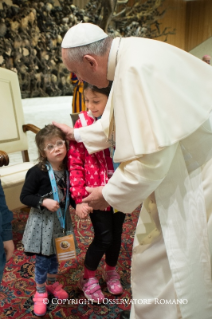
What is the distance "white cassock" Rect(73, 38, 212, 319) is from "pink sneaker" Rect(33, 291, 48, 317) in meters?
0.79

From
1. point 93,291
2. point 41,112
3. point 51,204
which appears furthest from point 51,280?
point 41,112

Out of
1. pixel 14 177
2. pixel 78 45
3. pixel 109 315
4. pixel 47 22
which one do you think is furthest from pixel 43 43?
pixel 109 315

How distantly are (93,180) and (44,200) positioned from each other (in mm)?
335

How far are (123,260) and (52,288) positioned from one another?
2.42 ft

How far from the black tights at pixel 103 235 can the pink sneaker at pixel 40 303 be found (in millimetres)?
361

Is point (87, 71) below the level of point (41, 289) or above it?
above

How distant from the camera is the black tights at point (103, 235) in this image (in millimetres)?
1790

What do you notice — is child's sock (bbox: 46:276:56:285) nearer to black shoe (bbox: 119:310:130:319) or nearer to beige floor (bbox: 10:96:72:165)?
black shoe (bbox: 119:310:130:319)

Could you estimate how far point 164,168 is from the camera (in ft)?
3.34

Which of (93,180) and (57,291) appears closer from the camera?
(93,180)

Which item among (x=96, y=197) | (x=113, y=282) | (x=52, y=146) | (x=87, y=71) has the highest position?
(x=87, y=71)

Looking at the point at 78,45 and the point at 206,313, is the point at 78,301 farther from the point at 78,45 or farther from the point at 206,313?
the point at 78,45

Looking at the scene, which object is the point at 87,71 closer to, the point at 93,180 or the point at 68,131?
the point at 68,131

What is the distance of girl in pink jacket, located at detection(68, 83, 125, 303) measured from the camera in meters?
1.67
